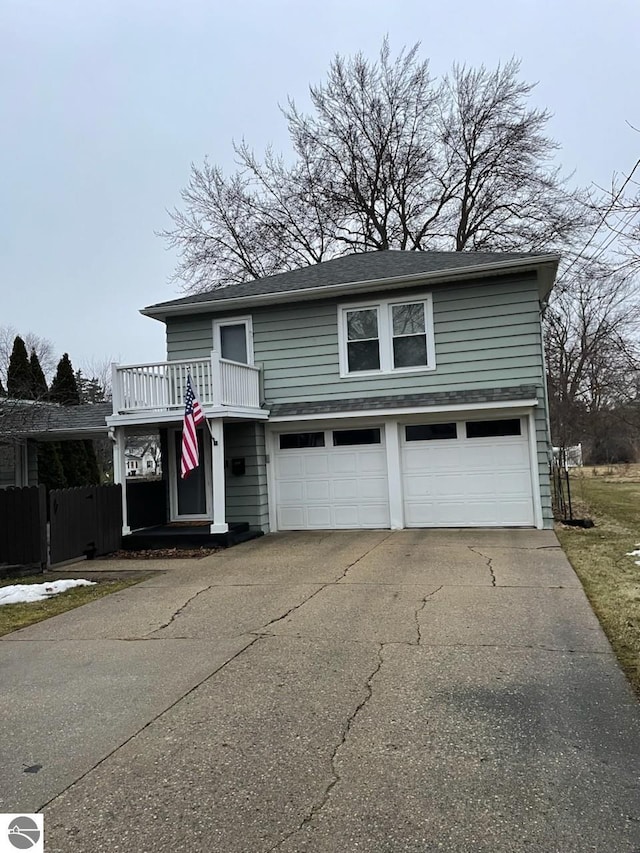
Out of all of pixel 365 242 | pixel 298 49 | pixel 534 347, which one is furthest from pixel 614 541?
pixel 365 242

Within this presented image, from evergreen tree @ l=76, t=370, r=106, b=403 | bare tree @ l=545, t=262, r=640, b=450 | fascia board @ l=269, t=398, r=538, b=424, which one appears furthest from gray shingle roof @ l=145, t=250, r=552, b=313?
evergreen tree @ l=76, t=370, r=106, b=403

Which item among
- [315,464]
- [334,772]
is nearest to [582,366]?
[315,464]

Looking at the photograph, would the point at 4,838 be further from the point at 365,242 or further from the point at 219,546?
the point at 365,242

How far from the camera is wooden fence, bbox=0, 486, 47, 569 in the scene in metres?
9.99

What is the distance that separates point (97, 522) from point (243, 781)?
917cm

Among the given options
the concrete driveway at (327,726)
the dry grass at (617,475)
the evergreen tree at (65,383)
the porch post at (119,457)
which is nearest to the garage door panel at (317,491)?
the porch post at (119,457)

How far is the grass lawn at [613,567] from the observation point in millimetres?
5344

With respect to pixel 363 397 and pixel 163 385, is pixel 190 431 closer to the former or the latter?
pixel 163 385

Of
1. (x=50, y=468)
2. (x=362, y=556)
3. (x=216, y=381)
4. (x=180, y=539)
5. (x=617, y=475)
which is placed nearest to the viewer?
(x=362, y=556)

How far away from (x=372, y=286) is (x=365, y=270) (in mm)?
1246

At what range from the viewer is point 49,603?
25.8 feet

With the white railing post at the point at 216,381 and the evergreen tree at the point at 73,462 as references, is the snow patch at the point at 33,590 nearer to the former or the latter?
the white railing post at the point at 216,381

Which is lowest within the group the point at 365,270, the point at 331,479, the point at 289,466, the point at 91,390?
the point at 331,479

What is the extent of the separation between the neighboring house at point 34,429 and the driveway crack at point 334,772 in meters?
11.9
